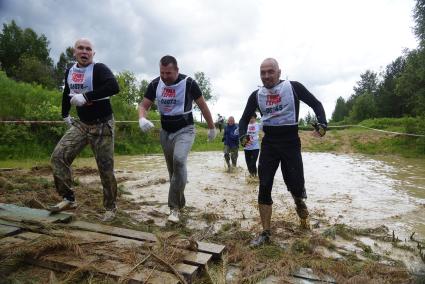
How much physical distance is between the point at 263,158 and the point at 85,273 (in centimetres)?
254

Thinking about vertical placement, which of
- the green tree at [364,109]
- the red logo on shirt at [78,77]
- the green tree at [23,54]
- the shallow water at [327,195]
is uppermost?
the green tree at [23,54]

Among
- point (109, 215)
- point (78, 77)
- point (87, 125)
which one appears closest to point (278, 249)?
point (109, 215)

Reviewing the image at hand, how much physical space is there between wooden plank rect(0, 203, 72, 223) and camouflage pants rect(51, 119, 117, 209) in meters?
0.64

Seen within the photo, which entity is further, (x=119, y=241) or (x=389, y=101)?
(x=389, y=101)

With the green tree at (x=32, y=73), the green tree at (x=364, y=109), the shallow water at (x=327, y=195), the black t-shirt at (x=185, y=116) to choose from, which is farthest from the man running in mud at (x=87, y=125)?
the green tree at (x=364, y=109)

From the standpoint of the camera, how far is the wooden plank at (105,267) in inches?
115

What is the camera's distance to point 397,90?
2775cm

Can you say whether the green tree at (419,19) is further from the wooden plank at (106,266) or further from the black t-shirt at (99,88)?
the wooden plank at (106,266)

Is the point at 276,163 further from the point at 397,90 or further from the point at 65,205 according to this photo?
the point at 397,90

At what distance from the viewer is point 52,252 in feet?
11.0

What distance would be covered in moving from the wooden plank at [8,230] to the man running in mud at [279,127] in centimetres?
266

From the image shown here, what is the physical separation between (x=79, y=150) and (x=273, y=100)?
2605 millimetres

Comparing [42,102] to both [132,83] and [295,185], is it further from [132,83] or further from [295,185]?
[132,83]

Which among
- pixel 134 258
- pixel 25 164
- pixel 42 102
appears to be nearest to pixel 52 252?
pixel 134 258
